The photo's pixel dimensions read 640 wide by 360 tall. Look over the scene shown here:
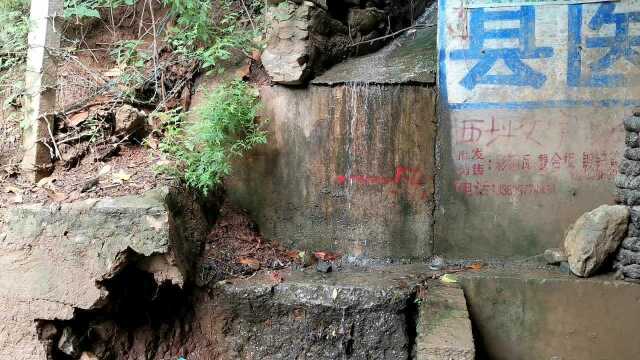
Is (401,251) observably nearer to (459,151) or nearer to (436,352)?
(459,151)

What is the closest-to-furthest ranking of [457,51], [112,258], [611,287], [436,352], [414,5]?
[436,352], [112,258], [611,287], [457,51], [414,5]

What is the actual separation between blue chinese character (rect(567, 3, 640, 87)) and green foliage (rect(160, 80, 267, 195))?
2.49 metres

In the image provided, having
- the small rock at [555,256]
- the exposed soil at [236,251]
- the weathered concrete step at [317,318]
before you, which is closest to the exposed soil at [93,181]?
the exposed soil at [236,251]

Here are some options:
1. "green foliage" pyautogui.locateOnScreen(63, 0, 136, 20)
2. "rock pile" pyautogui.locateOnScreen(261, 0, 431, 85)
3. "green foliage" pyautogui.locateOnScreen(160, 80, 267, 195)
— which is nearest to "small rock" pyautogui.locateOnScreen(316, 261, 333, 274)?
"green foliage" pyautogui.locateOnScreen(160, 80, 267, 195)

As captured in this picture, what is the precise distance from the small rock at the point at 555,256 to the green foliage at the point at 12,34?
14.9ft

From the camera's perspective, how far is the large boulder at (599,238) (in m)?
3.82

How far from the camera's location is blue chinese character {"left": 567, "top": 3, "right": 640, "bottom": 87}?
13.2ft

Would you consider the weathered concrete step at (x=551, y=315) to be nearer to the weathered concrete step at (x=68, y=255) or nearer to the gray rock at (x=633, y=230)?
the gray rock at (x=633, y=230)

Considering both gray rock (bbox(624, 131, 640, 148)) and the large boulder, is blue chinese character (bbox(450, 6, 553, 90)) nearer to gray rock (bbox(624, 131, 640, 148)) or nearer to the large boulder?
gray rock (bbox(624, 131, 640, 148))

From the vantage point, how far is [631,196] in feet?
12.8

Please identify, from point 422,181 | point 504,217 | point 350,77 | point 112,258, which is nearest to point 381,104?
point 350,77

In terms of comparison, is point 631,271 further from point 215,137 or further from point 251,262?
point 215,137

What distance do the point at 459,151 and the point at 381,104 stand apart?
737 millimetres

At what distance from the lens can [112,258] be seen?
3479 mm
